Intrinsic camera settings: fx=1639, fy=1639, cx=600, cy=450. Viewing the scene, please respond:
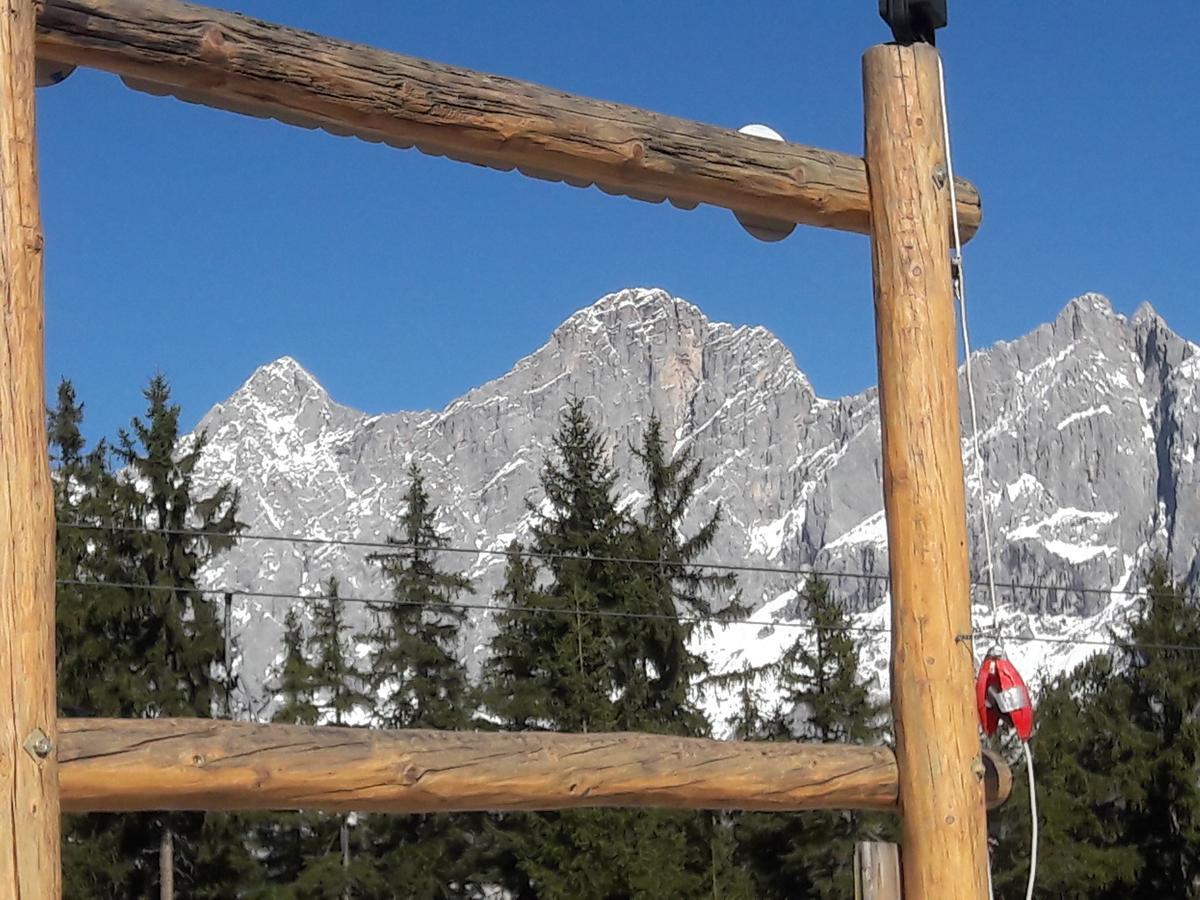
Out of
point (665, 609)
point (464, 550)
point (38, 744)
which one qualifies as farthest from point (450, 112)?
point (665, 609)

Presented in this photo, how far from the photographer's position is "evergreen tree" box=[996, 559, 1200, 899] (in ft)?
82.9

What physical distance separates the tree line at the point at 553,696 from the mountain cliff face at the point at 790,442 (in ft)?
408

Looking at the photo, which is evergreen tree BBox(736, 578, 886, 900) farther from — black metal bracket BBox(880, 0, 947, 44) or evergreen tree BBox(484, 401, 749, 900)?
black metal bracket BBox(880, 0, 947, 44)

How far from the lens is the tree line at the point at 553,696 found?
21109 millimetres

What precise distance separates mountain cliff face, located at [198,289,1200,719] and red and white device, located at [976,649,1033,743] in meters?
149

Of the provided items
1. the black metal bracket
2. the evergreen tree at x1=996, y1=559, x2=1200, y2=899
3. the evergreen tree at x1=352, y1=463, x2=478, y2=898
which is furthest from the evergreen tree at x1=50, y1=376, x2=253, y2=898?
the black metal bracket

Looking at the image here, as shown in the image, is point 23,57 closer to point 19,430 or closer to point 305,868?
point 19,430

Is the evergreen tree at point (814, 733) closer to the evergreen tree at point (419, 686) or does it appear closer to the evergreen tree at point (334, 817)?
the evergreen tree at point (419, 686)

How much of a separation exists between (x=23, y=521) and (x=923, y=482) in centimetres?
147

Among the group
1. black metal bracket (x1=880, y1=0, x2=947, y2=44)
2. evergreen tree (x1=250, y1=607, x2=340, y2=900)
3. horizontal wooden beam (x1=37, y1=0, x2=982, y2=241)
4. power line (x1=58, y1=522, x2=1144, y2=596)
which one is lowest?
evergreen tree (x1=250, y1=607, x2=340, y2=900)

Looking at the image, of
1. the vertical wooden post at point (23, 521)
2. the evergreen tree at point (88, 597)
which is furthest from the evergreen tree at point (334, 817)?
the vertical wooden post at point (23, 521)

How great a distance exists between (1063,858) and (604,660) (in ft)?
25.2

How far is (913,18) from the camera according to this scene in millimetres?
2953

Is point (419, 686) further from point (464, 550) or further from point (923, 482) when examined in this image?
point (923, 482)
